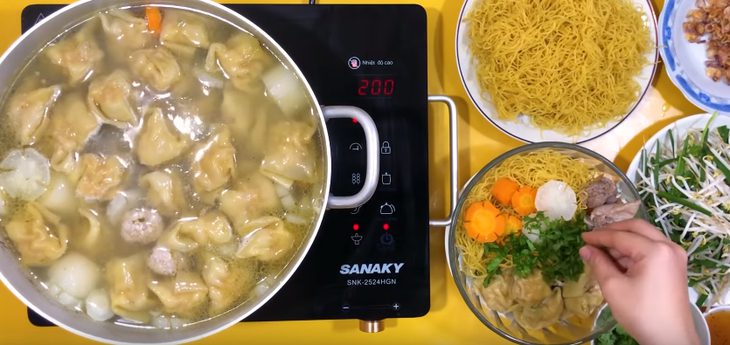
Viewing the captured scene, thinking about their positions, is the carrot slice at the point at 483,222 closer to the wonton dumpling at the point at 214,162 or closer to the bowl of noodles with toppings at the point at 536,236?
the bowl of noodles with toppings at the point at 536,236

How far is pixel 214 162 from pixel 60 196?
13.2 inches

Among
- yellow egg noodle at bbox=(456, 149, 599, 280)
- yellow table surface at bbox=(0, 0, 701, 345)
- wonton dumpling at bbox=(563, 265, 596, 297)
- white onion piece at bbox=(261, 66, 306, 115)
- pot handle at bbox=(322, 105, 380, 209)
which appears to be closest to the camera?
pot handle at bbox=(322, 105, 380, 209)

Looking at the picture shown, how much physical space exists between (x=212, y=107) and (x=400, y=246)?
1.95 feet

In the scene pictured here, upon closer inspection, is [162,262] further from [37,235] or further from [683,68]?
[683,68]

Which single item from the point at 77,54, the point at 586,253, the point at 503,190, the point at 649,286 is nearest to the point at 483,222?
the point at 503,190

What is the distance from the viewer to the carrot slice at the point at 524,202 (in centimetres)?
159

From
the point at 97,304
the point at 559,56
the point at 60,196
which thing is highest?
the point at 559,56

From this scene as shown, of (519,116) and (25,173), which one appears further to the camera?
(519,116)

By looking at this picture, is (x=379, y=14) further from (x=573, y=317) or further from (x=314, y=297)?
(x=573, y=317)

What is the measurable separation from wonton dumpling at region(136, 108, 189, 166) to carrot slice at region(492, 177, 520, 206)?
0.82 m

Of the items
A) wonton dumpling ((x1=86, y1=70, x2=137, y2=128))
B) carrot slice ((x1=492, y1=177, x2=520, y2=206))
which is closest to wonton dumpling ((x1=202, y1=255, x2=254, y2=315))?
wonton dumpling ((x1=86, y1=70, x2=137, y2=128))

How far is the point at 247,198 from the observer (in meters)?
1.31

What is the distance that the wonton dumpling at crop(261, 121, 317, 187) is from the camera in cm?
130

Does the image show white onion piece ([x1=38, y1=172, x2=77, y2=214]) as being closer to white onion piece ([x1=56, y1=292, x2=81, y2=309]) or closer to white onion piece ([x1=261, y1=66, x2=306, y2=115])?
white onion piece ([x1=56, y1=292, x2=81, y2=309])
